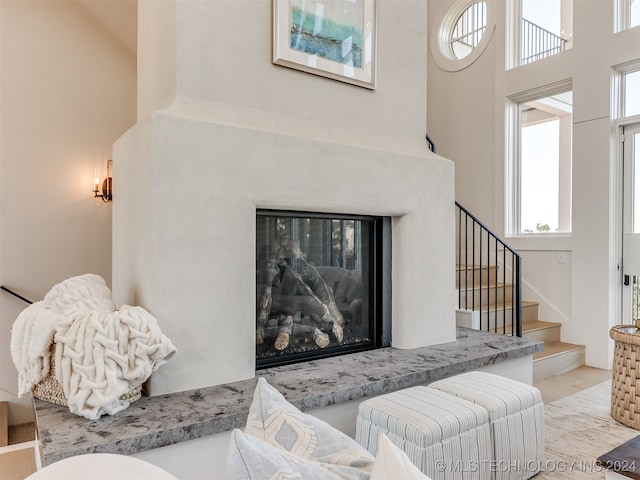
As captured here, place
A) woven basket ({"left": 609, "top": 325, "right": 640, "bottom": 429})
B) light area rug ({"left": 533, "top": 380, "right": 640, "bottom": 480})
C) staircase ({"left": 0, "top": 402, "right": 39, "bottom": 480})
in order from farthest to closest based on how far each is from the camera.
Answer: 1. woven basket ({"left": 609, "top": 325, "right": 640, "bottom": 429})
2. staircase ({"left": 0, "top": 402, "right": 39, "bottom": 480})
3. light area rug ({"left": 533, "top": 380, "right": 640, "bottom": 480})

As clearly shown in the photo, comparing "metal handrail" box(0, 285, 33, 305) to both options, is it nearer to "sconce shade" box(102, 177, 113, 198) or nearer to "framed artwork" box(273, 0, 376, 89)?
"sconce shade" box(102, 177, 113, 198)

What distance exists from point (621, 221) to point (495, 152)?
1.48 metres

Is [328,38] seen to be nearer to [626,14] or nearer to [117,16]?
[117,16]

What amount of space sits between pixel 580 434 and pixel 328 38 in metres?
2.82

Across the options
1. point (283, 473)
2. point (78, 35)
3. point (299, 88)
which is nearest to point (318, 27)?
point (299, 88)

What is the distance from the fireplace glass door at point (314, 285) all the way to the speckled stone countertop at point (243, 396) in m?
0.12

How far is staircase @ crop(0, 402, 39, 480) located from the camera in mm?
2486

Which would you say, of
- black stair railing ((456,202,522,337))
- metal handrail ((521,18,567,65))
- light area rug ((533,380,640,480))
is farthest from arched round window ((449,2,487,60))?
light area rug ((533,380,640,480))

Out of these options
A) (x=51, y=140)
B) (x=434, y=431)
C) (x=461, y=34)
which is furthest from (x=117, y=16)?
(x=434, y=431)

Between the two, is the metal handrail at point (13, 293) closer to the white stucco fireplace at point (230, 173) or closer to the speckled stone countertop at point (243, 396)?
the white stucco fireplace at point (230, 173)

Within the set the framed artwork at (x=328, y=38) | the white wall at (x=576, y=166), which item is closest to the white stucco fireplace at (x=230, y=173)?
the framed artwork at (x=328, y=38)

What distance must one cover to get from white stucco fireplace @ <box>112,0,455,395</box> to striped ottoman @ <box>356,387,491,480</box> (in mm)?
708

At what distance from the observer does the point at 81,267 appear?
3869 mm

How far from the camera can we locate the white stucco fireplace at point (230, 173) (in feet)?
6.54
